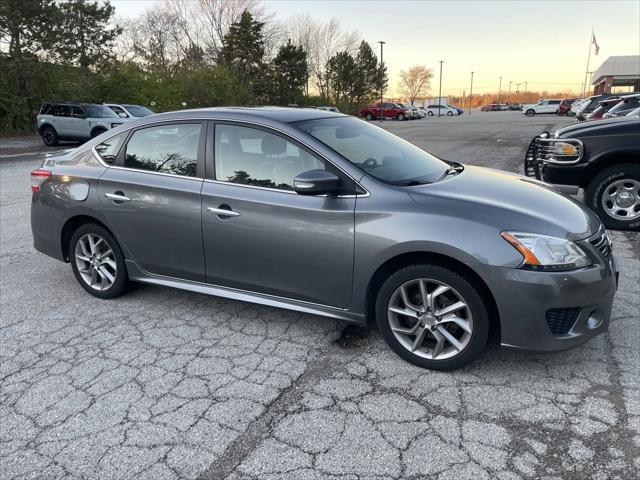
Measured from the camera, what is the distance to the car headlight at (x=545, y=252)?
2.83 metres

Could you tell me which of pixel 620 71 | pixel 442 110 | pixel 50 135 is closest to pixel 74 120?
pixel 50 135

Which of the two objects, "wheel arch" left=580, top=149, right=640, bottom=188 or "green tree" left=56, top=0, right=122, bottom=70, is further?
"green tree" left=56, top=0, right=122, bottom=70

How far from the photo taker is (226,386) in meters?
3.06

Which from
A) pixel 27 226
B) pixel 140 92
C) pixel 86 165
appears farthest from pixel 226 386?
pixel 140 92

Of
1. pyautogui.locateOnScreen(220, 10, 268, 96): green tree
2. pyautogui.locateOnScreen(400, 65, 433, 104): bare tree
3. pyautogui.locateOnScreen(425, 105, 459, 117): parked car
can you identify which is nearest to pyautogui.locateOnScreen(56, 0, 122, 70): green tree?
pyautogui.locateOnScreen(220, 10, 268, 96): green tree

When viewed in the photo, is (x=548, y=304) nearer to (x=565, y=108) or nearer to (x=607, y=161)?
(x=607, y=161)

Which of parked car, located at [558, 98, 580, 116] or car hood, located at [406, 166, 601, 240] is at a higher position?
parked car, located at [558, 98, 580, 116]

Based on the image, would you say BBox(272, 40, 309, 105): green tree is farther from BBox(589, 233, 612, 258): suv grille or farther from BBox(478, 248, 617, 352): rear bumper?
BBox(478, 248, 617, 352): rear bumper

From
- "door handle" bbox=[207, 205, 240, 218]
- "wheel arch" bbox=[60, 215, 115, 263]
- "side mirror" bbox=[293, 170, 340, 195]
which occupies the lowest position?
"wheel arch" bbox=[60, 215, 115, 263]

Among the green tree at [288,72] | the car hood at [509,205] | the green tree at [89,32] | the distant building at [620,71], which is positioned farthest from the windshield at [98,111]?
the distant building at [620,71]

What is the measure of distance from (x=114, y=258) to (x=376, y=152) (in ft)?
7.81

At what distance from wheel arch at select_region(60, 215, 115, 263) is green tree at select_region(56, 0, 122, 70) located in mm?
29312

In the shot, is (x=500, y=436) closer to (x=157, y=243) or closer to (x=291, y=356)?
(x=291, y=356)

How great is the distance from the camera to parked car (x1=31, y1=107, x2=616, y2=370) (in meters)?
2.91
